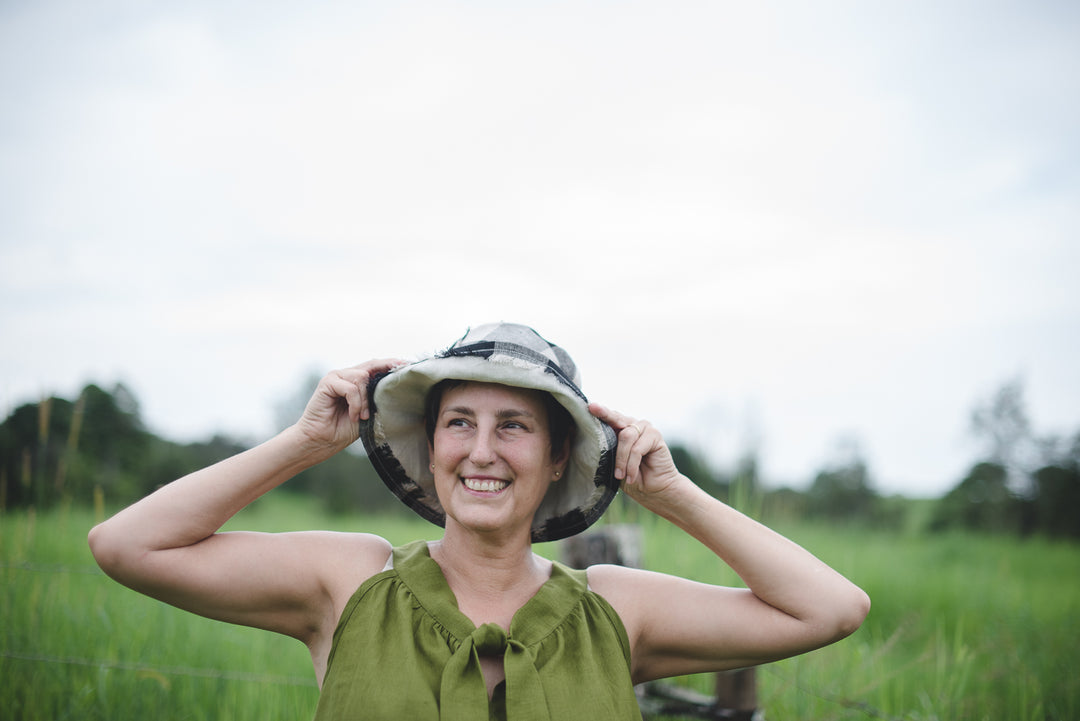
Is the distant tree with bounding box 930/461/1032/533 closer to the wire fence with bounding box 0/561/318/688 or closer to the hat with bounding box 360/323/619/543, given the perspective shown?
the wire fence with bounding box 0/561/318/688

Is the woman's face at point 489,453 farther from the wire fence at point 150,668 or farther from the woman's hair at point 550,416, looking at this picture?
the wire fence at point 150,668

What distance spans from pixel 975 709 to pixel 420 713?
2.83 meters

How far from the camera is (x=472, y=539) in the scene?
84.8 inches

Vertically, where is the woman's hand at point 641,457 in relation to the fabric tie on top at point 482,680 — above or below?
above

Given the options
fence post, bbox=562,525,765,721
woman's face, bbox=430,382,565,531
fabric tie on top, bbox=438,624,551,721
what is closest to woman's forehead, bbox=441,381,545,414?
woman's face, bbox=430,382,565,531

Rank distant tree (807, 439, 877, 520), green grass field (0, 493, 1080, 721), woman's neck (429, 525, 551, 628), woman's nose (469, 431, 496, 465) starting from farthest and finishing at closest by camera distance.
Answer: distant tree (807, 439, 877, 520) < green grass field (0, 493, 1080, 721) < woman's neck (429, 525, 551, 628) < woman's nose (469, 431, 496, 465)

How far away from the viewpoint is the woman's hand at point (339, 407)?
205 cm

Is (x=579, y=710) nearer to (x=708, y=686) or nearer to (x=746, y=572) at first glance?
(x=746, y=572)

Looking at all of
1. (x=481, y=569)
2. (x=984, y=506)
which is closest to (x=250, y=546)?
(x=481, y=569)

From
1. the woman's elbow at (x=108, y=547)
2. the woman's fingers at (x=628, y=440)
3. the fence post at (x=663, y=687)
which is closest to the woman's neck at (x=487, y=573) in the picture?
the woman's fingers at (x=628, y=440)

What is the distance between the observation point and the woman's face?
80.6 inches

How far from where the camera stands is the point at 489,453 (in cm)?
203

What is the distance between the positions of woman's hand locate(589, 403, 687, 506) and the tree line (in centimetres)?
244

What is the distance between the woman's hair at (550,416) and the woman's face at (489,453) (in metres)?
0.03
